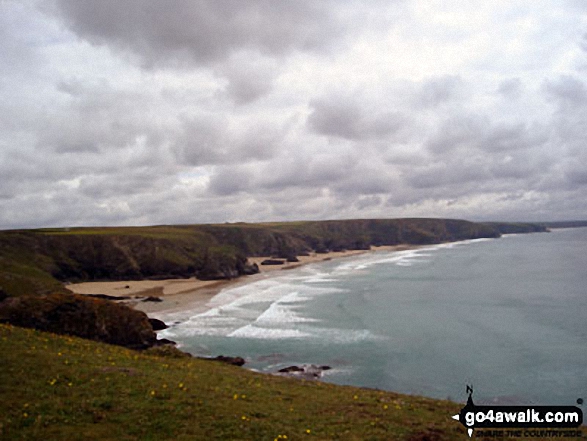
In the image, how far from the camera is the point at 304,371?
36.3 m

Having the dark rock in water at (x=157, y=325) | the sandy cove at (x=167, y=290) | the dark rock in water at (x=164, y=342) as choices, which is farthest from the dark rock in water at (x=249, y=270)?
the dark rock in water at (x=164, y=342)

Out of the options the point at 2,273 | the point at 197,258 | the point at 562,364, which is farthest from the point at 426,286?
the point at 2,273

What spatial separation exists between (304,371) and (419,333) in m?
20.5

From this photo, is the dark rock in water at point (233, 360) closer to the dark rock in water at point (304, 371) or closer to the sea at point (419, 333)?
the sea at point (419, 333)

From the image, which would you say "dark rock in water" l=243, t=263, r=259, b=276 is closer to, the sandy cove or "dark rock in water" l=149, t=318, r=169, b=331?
the sandy cove

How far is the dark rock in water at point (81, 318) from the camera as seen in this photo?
36938mm

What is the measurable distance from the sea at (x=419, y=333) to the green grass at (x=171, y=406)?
560 inches

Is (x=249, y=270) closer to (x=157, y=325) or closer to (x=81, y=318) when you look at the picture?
(x=157, y=325)

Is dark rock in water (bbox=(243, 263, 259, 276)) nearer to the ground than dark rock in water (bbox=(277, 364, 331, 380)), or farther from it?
farther from it

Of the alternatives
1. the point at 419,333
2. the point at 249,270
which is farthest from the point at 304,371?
the point at 249,270

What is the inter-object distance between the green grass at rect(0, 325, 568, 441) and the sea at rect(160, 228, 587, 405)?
14235 millimetres

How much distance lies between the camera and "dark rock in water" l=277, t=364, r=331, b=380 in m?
35.1

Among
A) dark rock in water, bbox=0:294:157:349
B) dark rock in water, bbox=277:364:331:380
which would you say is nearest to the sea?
dark rock in water, bbox=277:364:331:380

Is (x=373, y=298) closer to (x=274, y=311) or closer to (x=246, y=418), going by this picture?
Result: (x=274, y=311)
